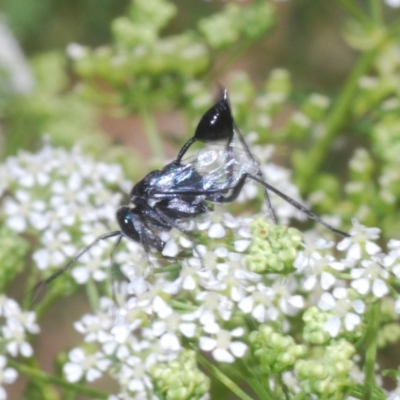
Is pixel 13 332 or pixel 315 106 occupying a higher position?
pixel 315 106

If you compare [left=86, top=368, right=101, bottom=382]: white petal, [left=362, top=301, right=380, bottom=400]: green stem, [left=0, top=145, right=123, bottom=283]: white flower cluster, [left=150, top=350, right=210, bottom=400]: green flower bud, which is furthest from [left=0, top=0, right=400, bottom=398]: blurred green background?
[left=150, top=350, right=210, bottom=400]: green flower bud

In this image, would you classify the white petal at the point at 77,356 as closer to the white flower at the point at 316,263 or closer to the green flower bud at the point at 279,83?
the white flower at the point at 316,263

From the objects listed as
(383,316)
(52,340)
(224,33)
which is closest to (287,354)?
Answer: (383,316)

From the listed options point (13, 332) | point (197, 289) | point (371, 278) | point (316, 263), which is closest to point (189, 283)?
point (197, 289)

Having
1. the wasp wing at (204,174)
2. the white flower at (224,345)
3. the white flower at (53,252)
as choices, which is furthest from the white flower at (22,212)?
the white flower at (224,345)

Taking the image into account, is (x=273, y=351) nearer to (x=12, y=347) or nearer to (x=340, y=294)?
(x=340, y=294)

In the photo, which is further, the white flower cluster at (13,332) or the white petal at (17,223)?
the white petal at (17,223)

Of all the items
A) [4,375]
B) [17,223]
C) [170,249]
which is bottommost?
[4,375]

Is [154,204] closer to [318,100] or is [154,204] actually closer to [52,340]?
[318,100]
